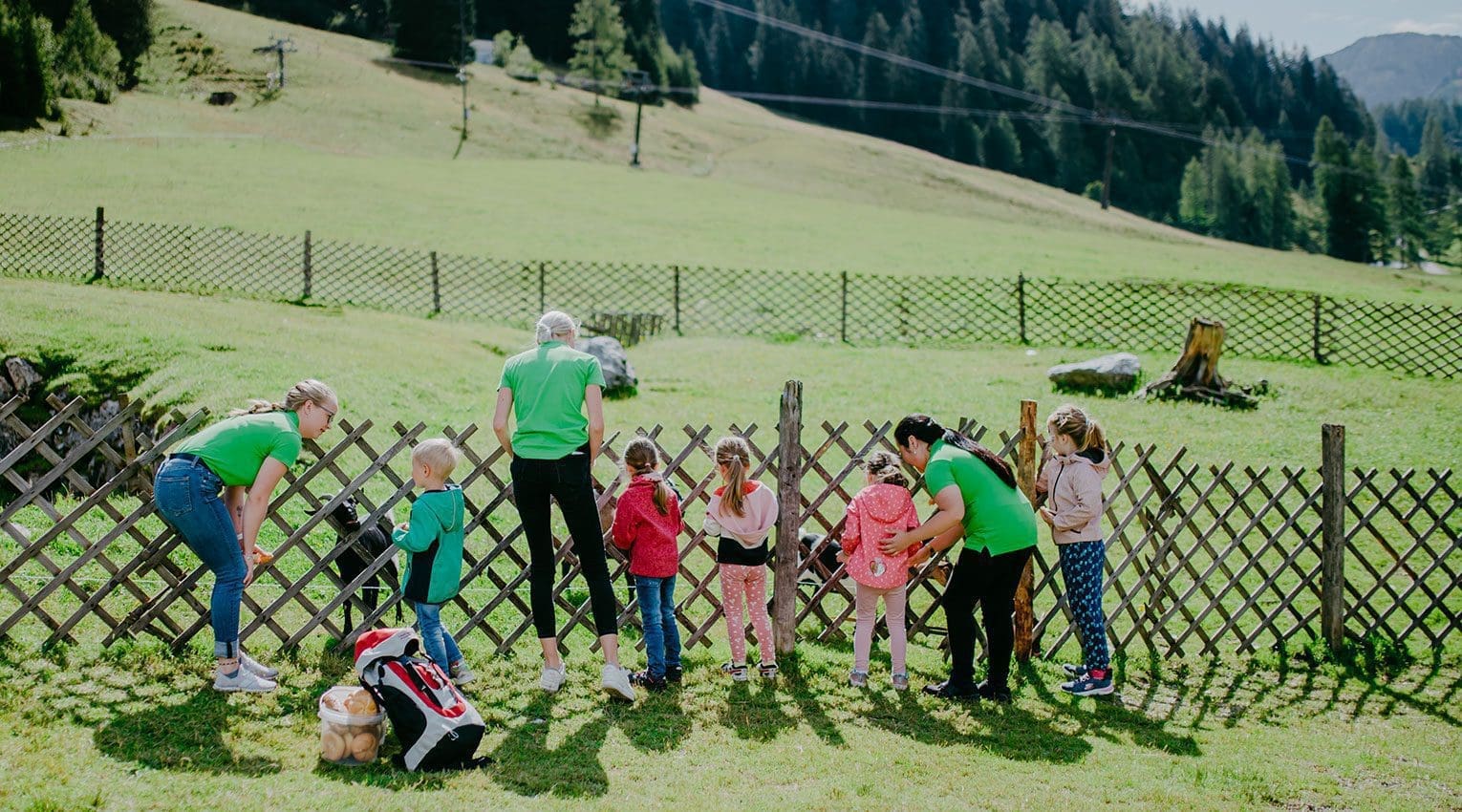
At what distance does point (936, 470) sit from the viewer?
5.76 meters

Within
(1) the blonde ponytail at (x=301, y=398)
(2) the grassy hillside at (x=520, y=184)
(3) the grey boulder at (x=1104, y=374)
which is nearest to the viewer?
(1) the blonde ponytail at (x=301, y=398)

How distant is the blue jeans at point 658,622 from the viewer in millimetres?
5840

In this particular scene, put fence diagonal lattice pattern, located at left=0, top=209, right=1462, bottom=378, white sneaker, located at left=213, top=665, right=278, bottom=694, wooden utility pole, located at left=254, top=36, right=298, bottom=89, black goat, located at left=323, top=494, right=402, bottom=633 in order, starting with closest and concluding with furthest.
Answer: white sneaker, located at left=213, top=665, right=278, bottom=694 → black goat, located at left=323, top=494, right=402, bottom=633 → fence diagonal lattice pattern, located at left=0, top=209, right=1462, bottom=378 → wooden utility pole, located at left=254, top=36, right=298, bottom=89

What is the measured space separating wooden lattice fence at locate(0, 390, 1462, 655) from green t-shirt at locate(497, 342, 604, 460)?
313 millimetres

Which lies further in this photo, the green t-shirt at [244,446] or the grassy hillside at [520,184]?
the grassy hillside at [520,184]

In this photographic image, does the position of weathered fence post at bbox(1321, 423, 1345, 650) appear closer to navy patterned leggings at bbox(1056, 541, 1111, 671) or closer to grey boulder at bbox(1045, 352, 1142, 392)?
navy patterned leggings at bbox(1056, 541, 1111, 671)

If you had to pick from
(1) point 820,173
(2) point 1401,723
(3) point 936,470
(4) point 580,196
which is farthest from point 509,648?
(1) point 820,173

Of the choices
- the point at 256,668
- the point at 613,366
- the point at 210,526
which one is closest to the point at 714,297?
the point at 613,366

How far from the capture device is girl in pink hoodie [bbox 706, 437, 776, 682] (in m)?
5.80

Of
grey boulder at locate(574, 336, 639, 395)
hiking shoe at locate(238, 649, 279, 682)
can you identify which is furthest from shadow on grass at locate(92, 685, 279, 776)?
grey boulder at locate(574, 336, 639, 395)

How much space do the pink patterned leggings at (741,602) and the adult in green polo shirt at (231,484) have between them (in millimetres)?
2420

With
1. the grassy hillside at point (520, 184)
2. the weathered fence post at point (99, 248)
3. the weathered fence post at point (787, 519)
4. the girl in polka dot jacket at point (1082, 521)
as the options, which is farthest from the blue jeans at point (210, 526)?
the grassy hillside at point (520, 184)

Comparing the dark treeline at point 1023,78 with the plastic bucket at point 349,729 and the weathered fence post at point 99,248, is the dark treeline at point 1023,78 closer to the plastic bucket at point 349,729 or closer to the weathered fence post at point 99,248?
the weathered fence post at point 99,248

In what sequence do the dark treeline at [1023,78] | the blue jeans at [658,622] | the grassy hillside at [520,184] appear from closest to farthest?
1. the blue jeans at [658,622]
2. the grassy hillside at [520,184]
3. the dark treeline at [1023,78]
